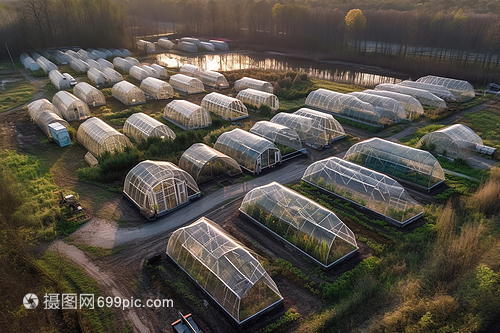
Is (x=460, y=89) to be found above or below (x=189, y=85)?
below

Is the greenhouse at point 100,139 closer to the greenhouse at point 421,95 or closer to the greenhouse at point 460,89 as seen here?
→ the greenhouse at point 421,95

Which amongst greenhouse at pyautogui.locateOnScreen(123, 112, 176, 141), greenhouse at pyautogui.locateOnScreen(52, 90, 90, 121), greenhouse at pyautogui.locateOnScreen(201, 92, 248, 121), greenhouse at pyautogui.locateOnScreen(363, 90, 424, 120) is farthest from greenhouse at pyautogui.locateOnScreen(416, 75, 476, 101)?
greenhouse at pyautogui.locateOnScreen(52, 90, 90, 121)

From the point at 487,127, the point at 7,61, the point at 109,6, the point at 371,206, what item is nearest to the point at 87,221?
the point at 371,206

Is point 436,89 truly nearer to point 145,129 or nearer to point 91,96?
point 145,129

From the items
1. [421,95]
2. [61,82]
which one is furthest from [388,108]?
[61,82]

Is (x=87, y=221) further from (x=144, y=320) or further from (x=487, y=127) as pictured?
(x=487, y=127)

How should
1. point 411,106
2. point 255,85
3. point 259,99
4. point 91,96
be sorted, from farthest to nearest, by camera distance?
1. point 255,85
2. point 91,96
3. point 259,99
4. point 411,106

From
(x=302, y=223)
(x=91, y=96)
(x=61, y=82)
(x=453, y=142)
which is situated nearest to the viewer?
(x=302, y=223)
